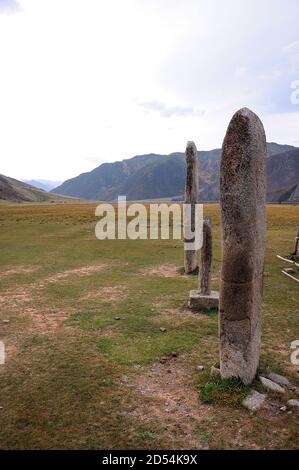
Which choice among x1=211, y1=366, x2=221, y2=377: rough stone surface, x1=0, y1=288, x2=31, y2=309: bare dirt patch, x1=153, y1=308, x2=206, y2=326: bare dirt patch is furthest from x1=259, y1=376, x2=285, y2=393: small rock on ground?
x1=0, y1=288, x2=31, y2=309: bare dirt patch

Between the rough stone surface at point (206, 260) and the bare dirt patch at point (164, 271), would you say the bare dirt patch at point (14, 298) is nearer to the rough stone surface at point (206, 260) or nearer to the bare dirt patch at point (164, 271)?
the bare dirt patch at point (164, 271)

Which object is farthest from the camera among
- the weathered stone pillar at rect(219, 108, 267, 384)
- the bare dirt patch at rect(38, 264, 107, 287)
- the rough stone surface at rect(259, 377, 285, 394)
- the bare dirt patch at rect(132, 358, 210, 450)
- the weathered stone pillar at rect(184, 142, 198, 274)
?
the weathered stone pillar at rect(184, 142, 198, 274)

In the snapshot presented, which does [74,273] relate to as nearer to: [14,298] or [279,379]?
[14,298]

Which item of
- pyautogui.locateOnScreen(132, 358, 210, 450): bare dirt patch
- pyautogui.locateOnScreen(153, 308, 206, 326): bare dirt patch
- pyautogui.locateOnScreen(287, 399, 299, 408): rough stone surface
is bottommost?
pyautogui.locateOnScreen(132, 358, 210, 450): bare dirt patch

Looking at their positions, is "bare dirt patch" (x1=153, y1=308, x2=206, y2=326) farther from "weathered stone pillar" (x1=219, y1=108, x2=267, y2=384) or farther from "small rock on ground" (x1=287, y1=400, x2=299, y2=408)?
"small rock on ground" (x1=287, y1=400, x2=299, y2=408)

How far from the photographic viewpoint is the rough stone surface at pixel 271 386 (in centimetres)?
936

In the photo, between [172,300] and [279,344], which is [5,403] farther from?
[172,300]

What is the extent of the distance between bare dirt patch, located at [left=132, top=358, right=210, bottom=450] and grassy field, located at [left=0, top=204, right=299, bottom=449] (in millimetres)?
23

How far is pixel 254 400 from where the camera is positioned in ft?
29.3

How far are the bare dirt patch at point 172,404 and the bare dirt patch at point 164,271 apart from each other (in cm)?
1153

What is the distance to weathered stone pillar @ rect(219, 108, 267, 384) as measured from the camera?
8695 millimetres

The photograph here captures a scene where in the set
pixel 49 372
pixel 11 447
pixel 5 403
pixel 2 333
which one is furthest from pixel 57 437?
pixel 2 333

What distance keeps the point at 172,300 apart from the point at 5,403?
928 centimetres

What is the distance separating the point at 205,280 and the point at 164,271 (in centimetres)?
750
